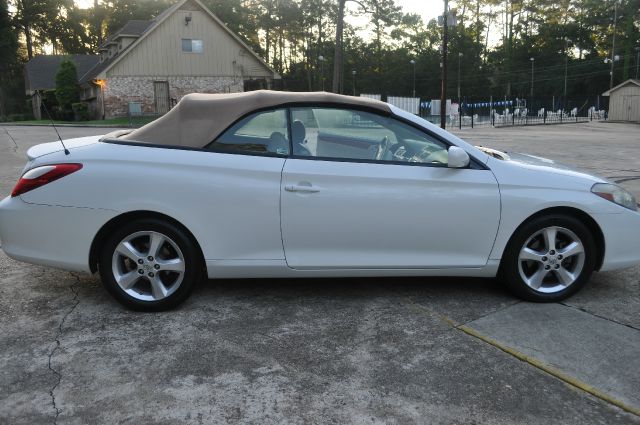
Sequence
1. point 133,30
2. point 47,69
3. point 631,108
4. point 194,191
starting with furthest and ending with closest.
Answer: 1. point 47,69
2. point 631,108
3. point 133,30
4. point 194,191

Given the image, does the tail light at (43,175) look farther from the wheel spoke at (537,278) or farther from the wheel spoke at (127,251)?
the wheel spoke at (537,278)

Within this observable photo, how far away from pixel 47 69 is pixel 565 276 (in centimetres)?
5636

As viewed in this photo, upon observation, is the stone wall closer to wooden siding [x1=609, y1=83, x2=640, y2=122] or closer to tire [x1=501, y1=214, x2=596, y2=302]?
wooden siding [x1=609, y1=83, x2=640, y2=122]

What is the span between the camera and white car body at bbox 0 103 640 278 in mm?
3586

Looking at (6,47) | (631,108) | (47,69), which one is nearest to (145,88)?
(47,69)

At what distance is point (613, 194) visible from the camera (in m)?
3.97

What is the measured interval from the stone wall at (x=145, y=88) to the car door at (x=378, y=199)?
3495 centimetres

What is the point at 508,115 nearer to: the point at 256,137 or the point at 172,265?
the point at 256,137

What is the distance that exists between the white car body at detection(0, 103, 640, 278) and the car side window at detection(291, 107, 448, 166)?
0.09 metres

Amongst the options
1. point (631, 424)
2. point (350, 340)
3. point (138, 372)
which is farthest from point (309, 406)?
point (631, 424)

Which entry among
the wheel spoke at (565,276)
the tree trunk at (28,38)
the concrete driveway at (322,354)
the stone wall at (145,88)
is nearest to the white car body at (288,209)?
the concrete driveway at (322,354)

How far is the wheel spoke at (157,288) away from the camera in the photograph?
144 inches

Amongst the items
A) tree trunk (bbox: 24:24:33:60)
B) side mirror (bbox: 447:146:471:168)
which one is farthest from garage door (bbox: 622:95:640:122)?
tree trunk (bbox: 24:24:33:60)

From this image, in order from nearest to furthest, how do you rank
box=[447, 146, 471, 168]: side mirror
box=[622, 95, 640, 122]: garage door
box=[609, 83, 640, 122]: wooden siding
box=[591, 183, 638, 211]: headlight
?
1. box=[447, 146, 471, 168]: side mirror
2. box=[591, 183, 638, 211]: headlight
3. box=[622, 95, 640, 122]: garage door
4. box=[609, 83, 640, 122]: wooden siding
